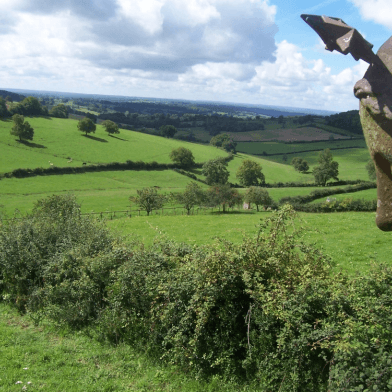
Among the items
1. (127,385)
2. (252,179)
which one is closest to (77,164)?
(252,179)

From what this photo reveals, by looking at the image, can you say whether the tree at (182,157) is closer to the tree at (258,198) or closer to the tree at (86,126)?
the tree at (86,126)

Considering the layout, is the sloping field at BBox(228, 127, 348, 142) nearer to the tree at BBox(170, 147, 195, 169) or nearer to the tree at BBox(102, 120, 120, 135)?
the tree at BBox(102, 120, 120, 135)

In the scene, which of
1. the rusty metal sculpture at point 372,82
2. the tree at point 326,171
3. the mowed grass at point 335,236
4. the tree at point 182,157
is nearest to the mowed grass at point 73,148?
the tree at point 182,157

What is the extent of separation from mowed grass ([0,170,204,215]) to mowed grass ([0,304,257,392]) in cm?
4884

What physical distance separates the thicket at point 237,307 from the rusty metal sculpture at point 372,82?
414 centimetres

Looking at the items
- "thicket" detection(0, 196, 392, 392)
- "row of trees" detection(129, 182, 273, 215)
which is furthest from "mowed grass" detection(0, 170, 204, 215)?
"thicket" detection(0, 196, 392, 392)

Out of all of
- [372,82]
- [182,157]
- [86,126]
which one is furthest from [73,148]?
[372,82]

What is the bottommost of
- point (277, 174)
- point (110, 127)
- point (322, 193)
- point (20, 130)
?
point (322, 193)

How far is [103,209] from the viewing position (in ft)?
197

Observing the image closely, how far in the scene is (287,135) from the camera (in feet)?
541

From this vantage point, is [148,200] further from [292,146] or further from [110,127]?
[292,146]

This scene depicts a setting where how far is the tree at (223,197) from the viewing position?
58031mm

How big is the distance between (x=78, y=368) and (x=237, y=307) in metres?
4.84

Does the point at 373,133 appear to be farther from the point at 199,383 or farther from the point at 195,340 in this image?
the point at 199,383
